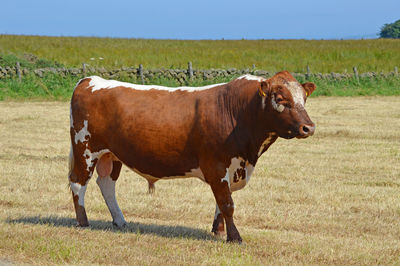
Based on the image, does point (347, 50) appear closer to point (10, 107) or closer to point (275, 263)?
point (10, 107)

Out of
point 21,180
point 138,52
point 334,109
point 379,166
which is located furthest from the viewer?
point 138,52

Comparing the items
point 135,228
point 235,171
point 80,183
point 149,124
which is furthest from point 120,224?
point 235,171

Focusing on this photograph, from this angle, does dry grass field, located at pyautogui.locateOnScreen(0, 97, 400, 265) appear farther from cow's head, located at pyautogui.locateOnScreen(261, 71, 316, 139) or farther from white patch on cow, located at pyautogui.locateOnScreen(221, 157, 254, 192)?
cow's head, located at pyautogui.locateOnScreen(261, 71, 316, 139)

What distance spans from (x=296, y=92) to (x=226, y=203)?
53.5 inches

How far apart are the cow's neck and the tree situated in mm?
94978

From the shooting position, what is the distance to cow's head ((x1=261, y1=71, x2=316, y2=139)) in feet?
19.9

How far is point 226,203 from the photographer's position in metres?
6.52

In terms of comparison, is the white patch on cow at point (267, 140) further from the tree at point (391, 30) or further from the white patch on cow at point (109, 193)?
the tree at point (391, 30)

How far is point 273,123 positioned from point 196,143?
840 millimetres

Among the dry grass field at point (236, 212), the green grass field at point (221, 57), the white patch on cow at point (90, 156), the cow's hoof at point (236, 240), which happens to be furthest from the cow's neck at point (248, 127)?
the green grass field at point (221, 57)

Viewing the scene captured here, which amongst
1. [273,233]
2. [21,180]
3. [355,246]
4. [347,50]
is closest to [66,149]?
[21,180]

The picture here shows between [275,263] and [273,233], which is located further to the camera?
[273,233]

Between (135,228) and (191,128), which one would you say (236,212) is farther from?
(191,128)

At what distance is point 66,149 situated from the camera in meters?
13.6
